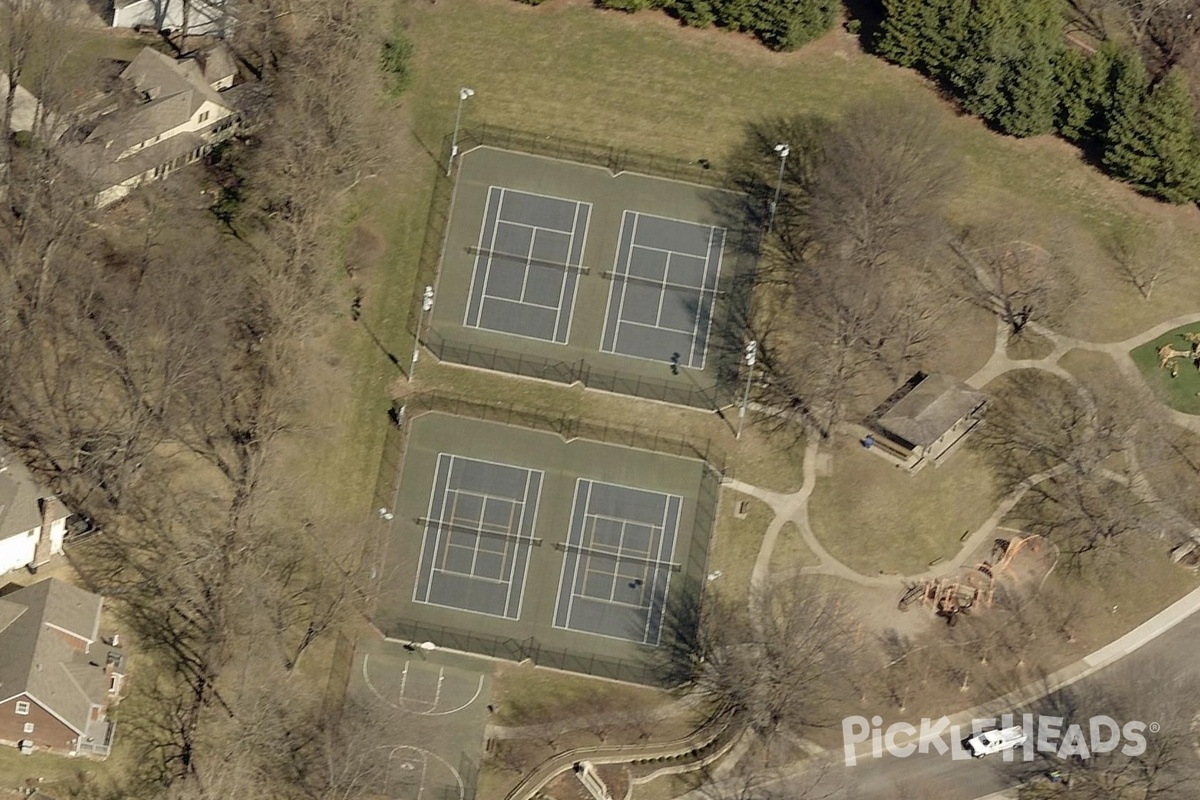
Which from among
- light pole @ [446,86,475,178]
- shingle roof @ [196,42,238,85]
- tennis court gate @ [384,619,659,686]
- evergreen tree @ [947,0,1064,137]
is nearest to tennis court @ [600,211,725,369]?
light pole @ [446,86,475,178]

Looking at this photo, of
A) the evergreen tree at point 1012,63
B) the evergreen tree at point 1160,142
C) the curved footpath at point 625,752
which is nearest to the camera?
the curved footpath at point 625,752

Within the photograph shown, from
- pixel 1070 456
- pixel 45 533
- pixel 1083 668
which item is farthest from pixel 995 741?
pixel 45 533

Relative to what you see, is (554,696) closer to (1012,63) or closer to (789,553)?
(789,553)

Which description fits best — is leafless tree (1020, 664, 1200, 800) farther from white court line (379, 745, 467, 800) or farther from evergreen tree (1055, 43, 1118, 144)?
evergreen tree (1055, 43, 1118, 144)

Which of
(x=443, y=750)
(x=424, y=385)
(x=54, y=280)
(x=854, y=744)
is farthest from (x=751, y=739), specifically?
(x=54, y=280)

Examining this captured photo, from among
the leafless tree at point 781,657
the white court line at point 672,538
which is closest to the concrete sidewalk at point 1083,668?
the leafless tree at point 781,657

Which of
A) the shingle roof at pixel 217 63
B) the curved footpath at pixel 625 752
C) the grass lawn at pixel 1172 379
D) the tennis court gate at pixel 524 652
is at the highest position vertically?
the shingle roof at pixel 217 63

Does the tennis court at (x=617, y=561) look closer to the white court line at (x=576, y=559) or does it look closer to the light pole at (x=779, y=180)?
the white court line at (x=576, y=559)
